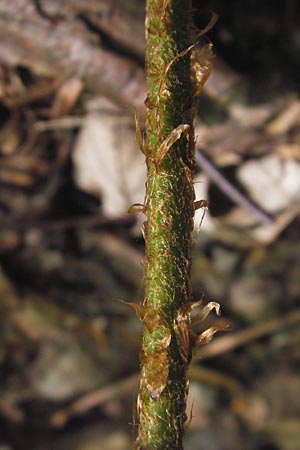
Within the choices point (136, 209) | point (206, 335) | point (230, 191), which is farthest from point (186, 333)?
point (230, 191)

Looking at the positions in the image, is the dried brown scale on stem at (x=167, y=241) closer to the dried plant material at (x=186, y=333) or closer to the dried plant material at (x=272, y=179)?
the dried plant material at (x=186, y=333)

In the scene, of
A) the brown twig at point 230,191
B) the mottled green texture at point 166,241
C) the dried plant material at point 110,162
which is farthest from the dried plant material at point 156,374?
the dried plant material at point 110,162

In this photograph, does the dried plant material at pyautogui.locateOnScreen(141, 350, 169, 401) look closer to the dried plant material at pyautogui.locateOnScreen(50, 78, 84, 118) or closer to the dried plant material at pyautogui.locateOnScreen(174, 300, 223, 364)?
the dried plant material at pyautogui.locateOnScreen(174, 300, 223, 364)

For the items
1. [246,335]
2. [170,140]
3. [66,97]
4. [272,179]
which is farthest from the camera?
[246,335]

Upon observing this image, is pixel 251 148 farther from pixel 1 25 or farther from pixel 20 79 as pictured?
pixel 1 25

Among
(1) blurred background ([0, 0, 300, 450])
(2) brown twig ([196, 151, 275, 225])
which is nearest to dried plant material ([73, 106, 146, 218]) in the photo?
(1) blurred background ([0, 0, 300, 450])

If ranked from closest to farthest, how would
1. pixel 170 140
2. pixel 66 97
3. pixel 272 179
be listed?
pixel 170 140, pixel 66 97, pixel 272 179

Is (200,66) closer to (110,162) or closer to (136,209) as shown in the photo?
(136,209)
